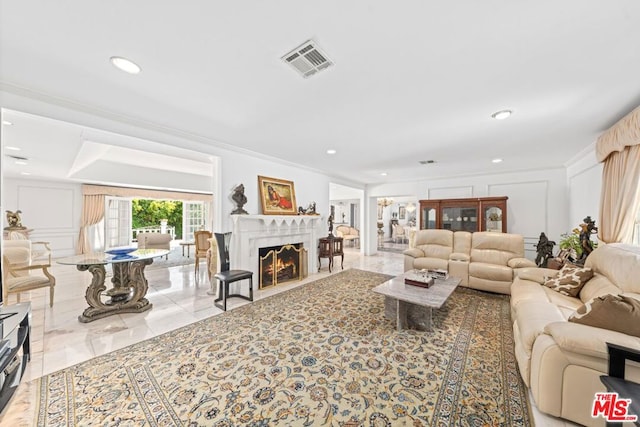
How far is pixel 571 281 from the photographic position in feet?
8.41

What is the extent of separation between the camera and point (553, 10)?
3.99ft

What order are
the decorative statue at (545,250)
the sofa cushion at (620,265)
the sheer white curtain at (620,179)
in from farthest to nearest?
the decorative statue at (545,250), the sheer white curtain at (620,179), the sofa cushion at (620,265)

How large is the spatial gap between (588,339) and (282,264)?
13.0 ft

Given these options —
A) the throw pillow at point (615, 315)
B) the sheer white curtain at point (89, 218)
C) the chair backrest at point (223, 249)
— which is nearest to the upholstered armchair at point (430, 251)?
the throw pillow at point (615, 315)

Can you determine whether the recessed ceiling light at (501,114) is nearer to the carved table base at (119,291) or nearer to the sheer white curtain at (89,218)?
the carved table base at (119,291)

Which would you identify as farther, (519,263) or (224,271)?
(519,263)

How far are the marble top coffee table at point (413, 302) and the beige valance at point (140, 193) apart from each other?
7.75 metres

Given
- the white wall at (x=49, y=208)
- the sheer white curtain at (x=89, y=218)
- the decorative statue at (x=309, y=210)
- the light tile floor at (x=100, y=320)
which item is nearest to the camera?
the light tile floor at (x=100, y=320)

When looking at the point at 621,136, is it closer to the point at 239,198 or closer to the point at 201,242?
the point at 239,198

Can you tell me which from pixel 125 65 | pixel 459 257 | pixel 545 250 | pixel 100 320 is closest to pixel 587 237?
pixel 545 250

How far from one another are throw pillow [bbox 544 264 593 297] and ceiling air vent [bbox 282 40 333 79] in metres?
3.34

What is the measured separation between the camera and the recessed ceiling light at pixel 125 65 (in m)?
1.64

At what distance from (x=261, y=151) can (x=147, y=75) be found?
7.18ft

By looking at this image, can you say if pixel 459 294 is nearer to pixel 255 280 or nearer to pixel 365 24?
pixel 255 280
